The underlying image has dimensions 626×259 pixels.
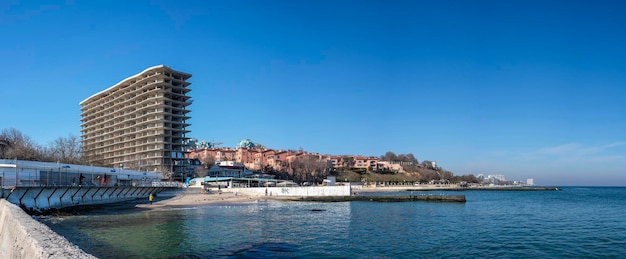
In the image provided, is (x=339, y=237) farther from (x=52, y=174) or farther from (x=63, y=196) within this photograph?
(x=52, y=174)

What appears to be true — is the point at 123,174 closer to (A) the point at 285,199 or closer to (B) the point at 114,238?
(A) the point at 285,199

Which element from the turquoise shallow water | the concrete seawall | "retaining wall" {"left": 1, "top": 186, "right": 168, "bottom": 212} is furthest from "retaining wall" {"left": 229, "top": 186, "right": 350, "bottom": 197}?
the concrete seawall

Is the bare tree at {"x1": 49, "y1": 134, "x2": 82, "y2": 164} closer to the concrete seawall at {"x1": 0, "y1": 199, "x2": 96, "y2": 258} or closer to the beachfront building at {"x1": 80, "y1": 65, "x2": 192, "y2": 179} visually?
the beachfront building at {"x1": 80, "y1": 65, "x2": 192, "y2": 179}

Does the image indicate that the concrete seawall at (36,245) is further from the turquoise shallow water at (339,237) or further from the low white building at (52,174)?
the low white building at (52,174)

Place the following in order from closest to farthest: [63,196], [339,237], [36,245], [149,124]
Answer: [36,245]
[339,237]
[63,196]
[149,124]

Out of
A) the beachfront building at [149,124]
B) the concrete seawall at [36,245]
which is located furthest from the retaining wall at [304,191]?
the concrete seawall at [36,245]

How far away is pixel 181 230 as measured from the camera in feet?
94.6

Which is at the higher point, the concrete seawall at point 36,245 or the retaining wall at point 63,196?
the concrete seawall at point 36,245

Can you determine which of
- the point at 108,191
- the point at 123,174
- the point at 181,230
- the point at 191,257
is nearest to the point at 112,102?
the point at 123,174

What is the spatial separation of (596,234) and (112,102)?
14074 centimetres

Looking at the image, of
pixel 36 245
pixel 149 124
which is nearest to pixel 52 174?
pixel 36 245

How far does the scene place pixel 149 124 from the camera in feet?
381

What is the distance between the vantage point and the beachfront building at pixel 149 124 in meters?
112

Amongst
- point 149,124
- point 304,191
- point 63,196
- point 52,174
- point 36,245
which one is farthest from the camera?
point 149,124
